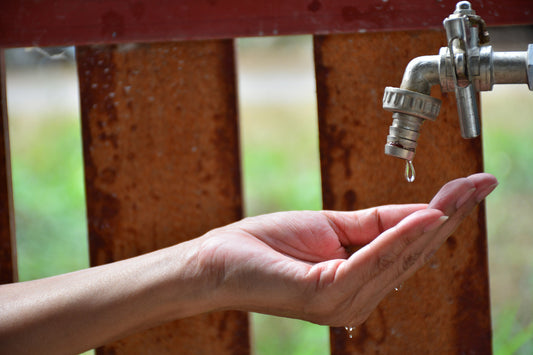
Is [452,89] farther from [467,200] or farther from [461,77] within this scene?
[467,200]

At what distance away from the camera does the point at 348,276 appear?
2.02ft

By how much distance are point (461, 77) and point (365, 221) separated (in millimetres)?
269

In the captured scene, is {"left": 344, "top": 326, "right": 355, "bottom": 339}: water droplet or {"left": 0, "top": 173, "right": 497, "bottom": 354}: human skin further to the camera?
{"left": 344, "top": 326, "right": 355, "bottom": 339}: water droplet

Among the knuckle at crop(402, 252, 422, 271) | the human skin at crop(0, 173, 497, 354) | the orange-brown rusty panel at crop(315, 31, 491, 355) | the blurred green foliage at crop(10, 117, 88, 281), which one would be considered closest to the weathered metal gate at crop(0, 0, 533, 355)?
the orange-brown rusty panel at crop(315, 31, 491, 355)

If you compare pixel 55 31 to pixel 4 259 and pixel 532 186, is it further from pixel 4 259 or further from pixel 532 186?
pixel 532 186

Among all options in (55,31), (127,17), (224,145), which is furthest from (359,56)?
(55,31)

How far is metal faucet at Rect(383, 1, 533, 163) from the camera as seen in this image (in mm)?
596

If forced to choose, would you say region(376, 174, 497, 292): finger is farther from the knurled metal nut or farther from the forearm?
the forearm

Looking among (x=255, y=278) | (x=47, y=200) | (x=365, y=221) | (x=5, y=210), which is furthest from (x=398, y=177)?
(x=47, y=200)

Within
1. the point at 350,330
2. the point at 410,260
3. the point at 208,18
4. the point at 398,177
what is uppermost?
the point at 208,18

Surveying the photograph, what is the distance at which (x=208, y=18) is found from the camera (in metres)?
0.85

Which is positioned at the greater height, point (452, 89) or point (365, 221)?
point (452, 89)

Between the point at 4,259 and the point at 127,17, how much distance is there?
48cm

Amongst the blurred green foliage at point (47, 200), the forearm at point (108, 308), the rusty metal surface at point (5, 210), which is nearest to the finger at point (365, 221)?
the forearm at point (108, 308)
